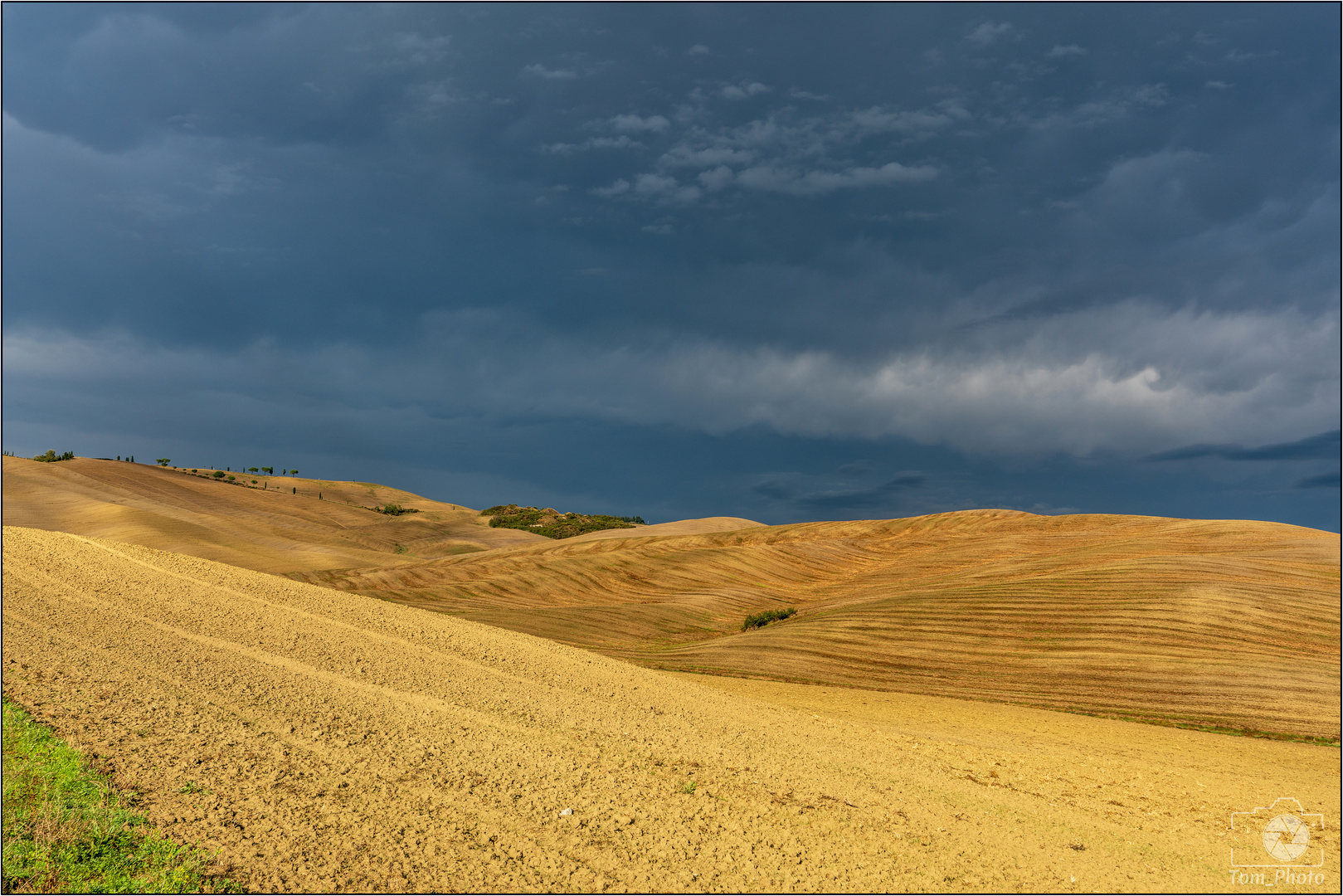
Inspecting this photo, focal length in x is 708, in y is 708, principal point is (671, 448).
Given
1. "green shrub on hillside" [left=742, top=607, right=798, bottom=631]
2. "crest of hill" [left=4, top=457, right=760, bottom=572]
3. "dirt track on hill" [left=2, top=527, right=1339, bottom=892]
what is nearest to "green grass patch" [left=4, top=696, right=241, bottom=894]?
"dirt track on hill" [left=2, top=527, right=1339, bottom=892]

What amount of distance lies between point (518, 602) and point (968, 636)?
2436 centimetres

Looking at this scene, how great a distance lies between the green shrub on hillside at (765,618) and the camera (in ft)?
113

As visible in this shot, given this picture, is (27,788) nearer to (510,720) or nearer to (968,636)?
(510,720)

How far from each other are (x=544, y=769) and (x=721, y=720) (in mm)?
5431

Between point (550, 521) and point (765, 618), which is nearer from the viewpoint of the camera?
point (765, 618)

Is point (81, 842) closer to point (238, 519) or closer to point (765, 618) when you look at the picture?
point (765, 618)

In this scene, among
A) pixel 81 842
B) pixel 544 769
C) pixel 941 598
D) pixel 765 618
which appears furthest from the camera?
pixel 765 618

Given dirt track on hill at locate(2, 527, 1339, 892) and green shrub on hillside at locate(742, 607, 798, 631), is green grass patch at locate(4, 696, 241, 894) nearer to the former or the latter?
dirt track on hill at locate(2, 527, 1339, 892)

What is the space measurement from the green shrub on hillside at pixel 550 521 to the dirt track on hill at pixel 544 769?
87.9 meters

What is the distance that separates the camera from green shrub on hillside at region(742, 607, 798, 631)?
34316mm

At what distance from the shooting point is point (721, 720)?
1491cm

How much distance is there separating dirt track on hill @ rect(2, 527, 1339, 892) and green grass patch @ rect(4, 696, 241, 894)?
0.34m

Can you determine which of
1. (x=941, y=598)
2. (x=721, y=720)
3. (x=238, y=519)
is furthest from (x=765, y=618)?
(x=238, y=519)

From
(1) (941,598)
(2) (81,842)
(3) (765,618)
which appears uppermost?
(1) (941,598)
